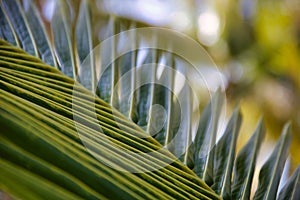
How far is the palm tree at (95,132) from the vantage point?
1.13ft

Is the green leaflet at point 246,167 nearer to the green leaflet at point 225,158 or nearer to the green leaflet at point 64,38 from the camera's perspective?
the green leaflet at point 225,158

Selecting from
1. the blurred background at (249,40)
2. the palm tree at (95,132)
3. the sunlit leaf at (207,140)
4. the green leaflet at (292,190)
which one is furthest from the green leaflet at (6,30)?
the blurred background at (249,40)

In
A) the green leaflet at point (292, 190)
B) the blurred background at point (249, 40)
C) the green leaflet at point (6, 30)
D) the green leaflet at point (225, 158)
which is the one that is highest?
the blurred background at point (249, 40)

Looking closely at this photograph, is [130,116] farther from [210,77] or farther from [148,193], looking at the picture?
[210,77]

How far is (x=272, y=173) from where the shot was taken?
53cm

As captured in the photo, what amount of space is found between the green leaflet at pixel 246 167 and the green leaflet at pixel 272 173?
0.01 metres

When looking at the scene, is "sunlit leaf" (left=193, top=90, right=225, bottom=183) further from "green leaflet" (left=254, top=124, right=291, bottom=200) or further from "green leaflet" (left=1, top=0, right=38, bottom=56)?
"green leaflet" (left=1, top=0, right=38, bottom=56)

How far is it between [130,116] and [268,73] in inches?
68.1

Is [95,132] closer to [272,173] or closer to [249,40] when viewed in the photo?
[272,173]

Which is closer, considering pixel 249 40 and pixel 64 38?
pixel 64 38


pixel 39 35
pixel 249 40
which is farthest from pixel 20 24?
pixel 249 40

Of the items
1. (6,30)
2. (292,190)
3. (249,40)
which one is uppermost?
(249,40)

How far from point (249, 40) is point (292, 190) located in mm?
1793

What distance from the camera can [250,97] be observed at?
2.12 metres
